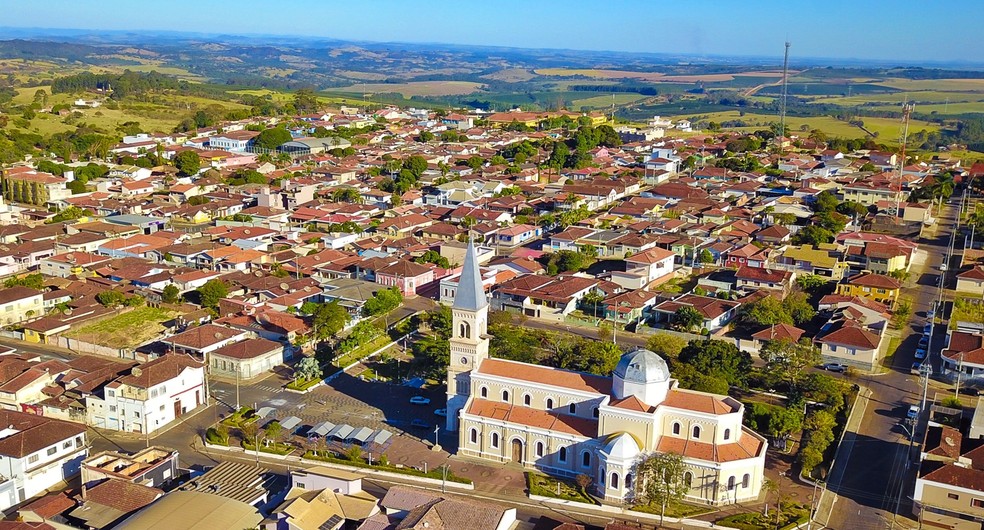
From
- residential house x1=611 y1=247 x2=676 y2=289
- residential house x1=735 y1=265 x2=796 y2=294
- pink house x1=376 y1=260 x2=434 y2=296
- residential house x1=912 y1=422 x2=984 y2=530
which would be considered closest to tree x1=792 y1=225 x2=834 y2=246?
residential house x1=735 y1=265 x2=796 y2=294

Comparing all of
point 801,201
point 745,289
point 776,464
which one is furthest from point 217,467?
point 801,201

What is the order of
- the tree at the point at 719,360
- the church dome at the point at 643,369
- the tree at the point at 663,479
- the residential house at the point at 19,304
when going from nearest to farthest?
the tree at the point at 663,479 < the church dome at the point at 643,369 < the tree at the point at 719,360 < the residential house at the point at 19,304

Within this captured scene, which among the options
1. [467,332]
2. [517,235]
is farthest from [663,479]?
[517,235]

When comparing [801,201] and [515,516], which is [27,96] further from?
[515,516]

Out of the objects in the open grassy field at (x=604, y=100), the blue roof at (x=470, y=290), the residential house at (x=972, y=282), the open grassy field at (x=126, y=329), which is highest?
the open grassy field at (x=604, y=100)

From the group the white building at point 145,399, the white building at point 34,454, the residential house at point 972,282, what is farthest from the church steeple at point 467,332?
the residential house at point 972,282

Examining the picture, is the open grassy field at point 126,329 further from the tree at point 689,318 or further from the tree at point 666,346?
the tree at point 689,318
